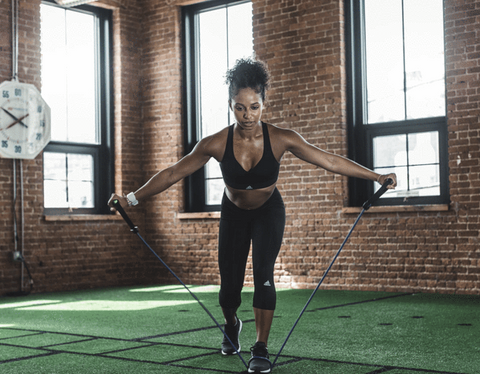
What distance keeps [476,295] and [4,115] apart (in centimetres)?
523

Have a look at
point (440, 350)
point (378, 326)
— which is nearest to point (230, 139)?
point (440, 350)

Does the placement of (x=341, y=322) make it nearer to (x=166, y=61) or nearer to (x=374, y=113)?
(x=374, y=113)

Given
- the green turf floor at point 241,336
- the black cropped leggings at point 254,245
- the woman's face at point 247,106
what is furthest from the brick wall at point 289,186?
the woman's face at point 247,106

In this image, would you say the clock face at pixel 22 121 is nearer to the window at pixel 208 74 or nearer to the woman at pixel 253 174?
the window at pixel 208 74

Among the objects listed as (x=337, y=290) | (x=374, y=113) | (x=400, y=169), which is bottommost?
(x=337, y=290)

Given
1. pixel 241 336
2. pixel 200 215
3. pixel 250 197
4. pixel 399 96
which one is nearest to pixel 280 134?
pixel 250 197

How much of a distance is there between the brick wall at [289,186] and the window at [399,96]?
0.63ft

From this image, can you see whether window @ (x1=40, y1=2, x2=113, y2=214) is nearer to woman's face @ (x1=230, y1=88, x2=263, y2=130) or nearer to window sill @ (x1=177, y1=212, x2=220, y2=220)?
window sill @ (x1=177, y1=212, x2=220, y2=220)

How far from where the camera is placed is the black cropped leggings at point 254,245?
336cm

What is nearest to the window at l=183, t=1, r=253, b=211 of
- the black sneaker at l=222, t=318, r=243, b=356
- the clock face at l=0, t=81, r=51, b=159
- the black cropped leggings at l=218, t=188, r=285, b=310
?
the clock face at l=0, t=81, r=51, b=159

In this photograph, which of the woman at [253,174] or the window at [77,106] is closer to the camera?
the woman at [253,174]

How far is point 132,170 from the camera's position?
28.3 ft

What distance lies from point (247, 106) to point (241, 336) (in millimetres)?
1808

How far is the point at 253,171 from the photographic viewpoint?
3.40 meters
